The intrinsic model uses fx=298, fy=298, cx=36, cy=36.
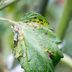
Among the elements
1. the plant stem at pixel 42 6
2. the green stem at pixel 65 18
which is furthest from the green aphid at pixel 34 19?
the plant stem at pixel 42 6

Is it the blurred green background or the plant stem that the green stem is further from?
the plant stem

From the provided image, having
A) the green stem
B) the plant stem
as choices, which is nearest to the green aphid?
the green stem

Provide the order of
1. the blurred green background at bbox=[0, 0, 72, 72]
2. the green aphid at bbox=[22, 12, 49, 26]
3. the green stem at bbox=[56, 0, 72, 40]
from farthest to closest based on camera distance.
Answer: the blurred green background at bbox=[0, 0, 72, 72], the green stem at bbox=[56, 0, 72, 40], the green aphid at bbox=[22, 12, 49, 26]

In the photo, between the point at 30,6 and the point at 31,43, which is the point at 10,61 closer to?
the point at 30,6

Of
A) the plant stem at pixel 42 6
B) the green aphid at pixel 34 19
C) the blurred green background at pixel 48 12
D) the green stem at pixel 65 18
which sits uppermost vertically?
the green aphid at pixel 34 19

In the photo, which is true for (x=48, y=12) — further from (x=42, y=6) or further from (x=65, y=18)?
(x=65, y=18)

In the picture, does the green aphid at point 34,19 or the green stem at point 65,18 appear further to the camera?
the green stem at point 65,18

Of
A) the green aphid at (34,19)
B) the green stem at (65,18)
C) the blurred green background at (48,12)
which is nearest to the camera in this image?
the green aphid at (34,19)

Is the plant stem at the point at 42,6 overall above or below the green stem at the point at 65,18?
below

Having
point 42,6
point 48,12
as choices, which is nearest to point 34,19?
point 42,6

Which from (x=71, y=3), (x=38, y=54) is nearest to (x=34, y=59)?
(x=38, y=54)

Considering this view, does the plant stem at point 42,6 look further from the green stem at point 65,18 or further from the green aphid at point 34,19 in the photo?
the green aphid at point 34,19
